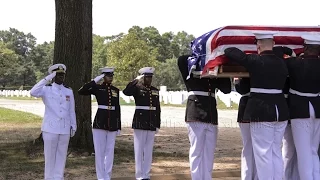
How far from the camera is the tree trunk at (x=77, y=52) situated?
8914 mm

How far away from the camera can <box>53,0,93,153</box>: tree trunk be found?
8914mm

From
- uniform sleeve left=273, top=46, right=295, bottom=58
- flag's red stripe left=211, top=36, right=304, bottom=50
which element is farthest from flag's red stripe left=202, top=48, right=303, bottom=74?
uniform sleeve left=273, top=46, right=295, bottom=58

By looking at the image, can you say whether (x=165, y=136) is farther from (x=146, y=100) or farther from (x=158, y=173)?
(x=146, y=100)

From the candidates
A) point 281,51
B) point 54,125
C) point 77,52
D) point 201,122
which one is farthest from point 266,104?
point 77,52

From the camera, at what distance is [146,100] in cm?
659

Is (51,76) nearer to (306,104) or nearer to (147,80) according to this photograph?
(147,80)

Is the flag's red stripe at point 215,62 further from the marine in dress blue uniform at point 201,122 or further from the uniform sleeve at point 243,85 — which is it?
the uniform sleeve at point 243,85

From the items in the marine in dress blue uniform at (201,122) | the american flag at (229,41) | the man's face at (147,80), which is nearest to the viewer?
the american flag at (229,41)

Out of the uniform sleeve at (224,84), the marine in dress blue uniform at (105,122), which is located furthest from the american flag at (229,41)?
the marine in dress blue uniform at (105,122)

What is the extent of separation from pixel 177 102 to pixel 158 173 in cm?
2266

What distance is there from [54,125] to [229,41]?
2.47 meters

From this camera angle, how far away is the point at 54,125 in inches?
227

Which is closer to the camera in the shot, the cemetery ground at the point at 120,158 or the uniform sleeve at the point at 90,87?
the uniform sleeve at the point at 90,87

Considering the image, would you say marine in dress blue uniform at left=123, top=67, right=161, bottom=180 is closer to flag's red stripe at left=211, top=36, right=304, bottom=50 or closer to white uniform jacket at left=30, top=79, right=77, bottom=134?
white uniform jacket at left=30, top=79, right=77, bottom=134
